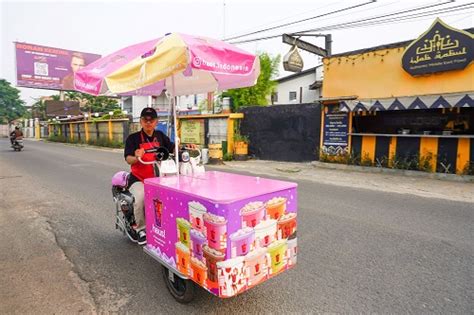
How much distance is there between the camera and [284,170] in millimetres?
11445

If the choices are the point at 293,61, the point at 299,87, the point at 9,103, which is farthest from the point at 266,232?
the point at 9,103

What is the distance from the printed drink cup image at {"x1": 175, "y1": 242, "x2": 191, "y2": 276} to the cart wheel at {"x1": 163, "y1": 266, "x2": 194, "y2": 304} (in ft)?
0.43

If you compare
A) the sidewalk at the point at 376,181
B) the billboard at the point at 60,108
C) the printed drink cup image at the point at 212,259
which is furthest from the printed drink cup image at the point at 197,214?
the billboard at the point at 60,108

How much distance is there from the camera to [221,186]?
9.06ft

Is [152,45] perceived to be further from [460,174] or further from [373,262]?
[460,174]

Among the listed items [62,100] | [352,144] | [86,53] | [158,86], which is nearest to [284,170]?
[352,144]

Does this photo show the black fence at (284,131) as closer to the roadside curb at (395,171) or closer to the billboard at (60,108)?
the roadside curb at (395,171)

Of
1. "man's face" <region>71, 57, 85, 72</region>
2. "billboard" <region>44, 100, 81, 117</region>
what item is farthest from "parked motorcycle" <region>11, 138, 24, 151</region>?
"billboard" <region>44, 100, 81, 117</region>

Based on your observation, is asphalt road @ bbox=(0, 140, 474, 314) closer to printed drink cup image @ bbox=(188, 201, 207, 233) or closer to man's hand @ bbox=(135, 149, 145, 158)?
printed drink cup image @ bbox=(188, 201, 207, 233)

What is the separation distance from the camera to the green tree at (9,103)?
60719 mm

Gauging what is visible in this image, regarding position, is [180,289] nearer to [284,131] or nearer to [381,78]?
[381,78]

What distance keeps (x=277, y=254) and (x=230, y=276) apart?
0.54m

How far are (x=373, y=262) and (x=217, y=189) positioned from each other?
2241 mm

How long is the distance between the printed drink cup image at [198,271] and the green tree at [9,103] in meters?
74.7
